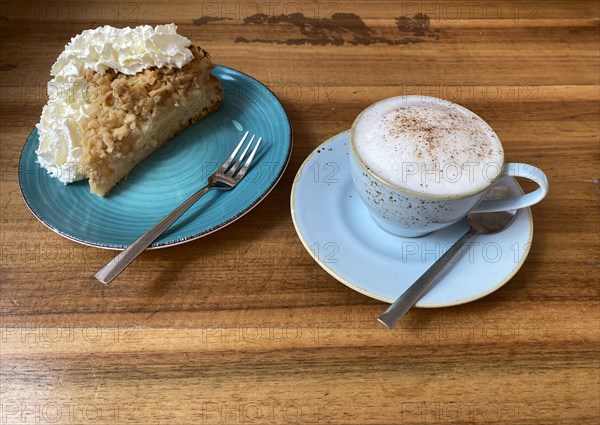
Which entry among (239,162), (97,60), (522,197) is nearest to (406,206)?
(522,197)

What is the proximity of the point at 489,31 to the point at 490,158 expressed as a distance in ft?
2.89

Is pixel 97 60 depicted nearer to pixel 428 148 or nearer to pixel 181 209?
pixel 181 209

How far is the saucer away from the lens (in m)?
0.81

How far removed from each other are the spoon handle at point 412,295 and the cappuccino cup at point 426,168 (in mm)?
64

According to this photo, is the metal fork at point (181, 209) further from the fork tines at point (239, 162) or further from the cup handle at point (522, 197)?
the cup handle at point (522, 197)

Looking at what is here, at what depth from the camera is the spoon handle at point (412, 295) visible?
77 cm

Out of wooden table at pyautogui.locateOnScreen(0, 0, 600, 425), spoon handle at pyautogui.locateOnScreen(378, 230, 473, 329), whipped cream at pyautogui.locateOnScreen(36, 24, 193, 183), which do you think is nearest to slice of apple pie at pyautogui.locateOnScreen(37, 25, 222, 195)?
whipped cream at pyautogui.locateOnScreen(36, 24, 193, 183)

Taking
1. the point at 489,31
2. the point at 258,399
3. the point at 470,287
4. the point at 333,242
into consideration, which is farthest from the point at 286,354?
the point at 489,31

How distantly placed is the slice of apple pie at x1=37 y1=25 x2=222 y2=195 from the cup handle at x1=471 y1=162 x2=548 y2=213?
68 centimetres

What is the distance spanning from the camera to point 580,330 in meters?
0.85

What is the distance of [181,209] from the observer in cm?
95

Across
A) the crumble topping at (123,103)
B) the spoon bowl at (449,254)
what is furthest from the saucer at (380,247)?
the crumble topping at (123,103)

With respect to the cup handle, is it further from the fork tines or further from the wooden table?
the fork tines

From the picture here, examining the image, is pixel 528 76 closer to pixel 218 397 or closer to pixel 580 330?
pixel 580 330
